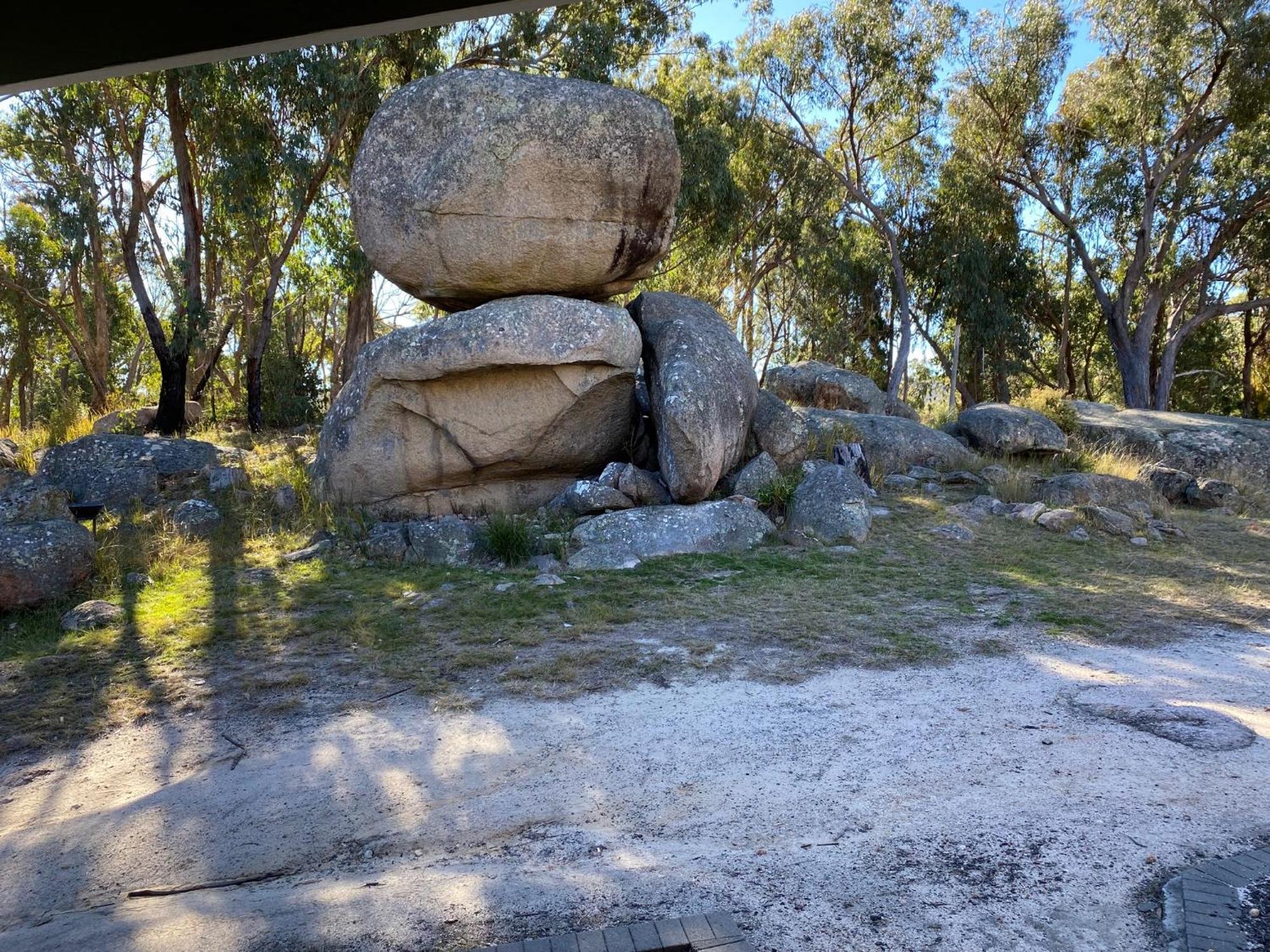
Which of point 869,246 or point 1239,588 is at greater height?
point 869,246

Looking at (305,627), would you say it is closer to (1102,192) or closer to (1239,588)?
(1239,588)

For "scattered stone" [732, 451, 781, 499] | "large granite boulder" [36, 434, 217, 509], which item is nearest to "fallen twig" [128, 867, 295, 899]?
"scattered stone" [732, 451, 781, 499]

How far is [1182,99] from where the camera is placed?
768 inches

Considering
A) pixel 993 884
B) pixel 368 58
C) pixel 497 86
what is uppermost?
pixel 368 58

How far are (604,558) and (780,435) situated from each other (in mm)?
3079

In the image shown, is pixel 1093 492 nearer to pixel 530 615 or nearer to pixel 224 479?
pixel 530 615

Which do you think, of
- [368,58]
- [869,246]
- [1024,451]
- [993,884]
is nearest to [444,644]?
[993,884]

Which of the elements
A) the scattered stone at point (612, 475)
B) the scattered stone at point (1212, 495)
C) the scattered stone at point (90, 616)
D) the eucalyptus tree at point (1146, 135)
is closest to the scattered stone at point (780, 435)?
the scattered stone at point (612, 475)

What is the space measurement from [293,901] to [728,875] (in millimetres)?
1502

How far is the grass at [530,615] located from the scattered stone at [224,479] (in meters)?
0.96

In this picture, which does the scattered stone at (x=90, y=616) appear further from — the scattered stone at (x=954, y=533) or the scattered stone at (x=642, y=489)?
the scattered stone at (x=954, y=533)

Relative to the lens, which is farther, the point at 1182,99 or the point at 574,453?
the point at 1182,99

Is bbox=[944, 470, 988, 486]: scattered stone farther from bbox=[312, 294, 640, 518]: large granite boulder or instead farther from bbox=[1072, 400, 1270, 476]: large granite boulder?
bbox=[312, 294, 640, 518]: large granite boulder

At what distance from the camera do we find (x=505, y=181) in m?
9.61
